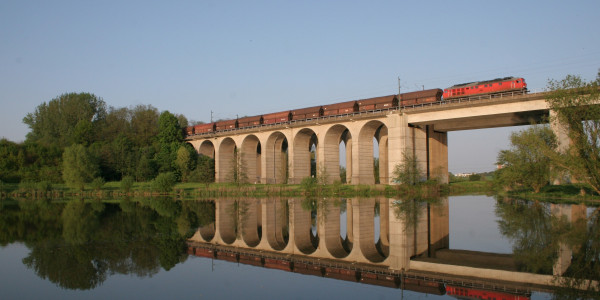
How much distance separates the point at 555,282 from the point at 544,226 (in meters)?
8.53

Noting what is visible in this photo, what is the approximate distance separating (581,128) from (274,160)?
40.8 meters

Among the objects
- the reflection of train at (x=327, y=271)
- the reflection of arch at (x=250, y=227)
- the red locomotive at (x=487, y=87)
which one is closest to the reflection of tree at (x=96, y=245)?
the reflection of train at (x=327, y=271)

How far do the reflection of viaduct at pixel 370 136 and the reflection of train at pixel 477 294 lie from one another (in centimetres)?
3177

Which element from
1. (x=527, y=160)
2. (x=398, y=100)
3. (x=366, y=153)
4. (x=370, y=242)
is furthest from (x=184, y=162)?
(x=370, y=242)

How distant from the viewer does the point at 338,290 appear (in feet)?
30.3

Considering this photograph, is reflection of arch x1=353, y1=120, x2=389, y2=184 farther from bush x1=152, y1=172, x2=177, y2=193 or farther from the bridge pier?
bush x1=152, y1=172, x2=177, y2=193

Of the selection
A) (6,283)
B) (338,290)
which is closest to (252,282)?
(338,290)

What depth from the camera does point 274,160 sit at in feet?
201

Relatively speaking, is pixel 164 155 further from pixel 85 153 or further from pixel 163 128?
pixel 85 153

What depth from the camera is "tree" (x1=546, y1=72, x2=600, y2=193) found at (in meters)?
25.7

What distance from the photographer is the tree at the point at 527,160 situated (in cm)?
3089

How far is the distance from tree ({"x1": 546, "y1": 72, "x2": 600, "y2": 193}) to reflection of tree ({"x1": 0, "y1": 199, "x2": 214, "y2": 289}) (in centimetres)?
2171

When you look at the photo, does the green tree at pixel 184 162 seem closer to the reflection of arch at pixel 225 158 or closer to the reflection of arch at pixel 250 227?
the reflection of arch at pixel 225 158

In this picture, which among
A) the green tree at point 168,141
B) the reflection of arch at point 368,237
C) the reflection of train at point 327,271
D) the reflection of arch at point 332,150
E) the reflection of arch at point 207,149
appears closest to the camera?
the reflection of train at point 327,271
